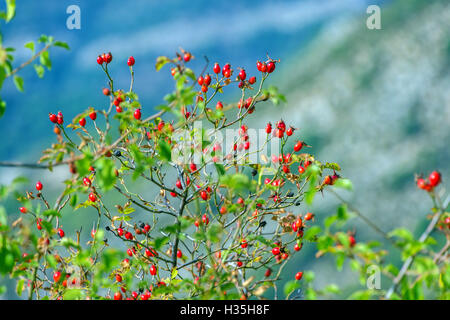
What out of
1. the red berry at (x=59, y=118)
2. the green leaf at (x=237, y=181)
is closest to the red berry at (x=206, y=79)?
the red berry at (x=59, y=118)

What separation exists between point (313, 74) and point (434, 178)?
6172 millimetres

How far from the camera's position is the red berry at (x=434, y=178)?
0.92m

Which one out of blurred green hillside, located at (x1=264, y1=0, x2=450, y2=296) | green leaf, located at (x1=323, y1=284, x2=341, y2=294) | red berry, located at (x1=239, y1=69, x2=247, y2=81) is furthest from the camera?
blurred green hillside, located at (x1=264, y1=0, x2=450, y2=296)

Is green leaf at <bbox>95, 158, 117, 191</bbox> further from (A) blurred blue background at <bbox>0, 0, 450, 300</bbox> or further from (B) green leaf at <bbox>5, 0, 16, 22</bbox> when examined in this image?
(A) blurred blue background at <bbox>0, 0, 450, 300</bbox>

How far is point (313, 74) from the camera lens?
691cm

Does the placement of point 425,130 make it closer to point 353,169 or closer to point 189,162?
point 353,169

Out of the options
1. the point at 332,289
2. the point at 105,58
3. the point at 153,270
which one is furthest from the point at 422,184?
the point at 105,58

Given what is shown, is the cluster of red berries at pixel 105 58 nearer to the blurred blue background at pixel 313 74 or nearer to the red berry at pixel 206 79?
the red berry at pixel 206 79

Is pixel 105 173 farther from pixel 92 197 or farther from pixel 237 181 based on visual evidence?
pixel 92 197

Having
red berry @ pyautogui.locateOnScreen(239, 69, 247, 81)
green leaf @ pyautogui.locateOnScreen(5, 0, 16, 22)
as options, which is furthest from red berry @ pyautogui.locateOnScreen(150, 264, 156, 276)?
green leaf @ pyautogui.locateOnScreen(5, 0, 16, 22)

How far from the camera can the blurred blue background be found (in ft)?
19.2

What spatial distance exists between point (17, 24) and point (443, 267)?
7.08 meters

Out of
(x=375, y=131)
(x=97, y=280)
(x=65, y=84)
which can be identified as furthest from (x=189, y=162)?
(x=65, y=84)

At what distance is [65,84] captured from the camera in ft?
22.6
